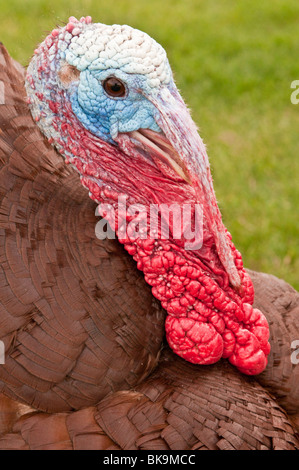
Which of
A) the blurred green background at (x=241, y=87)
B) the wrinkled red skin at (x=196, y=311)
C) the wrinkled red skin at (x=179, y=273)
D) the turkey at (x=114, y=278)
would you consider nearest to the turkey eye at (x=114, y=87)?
the turkey at (x=114, y=278)

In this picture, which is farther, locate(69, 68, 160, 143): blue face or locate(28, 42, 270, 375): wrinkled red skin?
locate(28, 42, 270, 375): wrinkled red skin

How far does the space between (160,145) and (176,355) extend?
78 cm

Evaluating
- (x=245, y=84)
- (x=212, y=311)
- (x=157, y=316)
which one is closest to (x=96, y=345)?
(x=157, y=316)

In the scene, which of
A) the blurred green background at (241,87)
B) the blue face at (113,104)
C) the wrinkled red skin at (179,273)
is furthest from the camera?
the blurred green background at (241,87)

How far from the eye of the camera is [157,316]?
218 cm

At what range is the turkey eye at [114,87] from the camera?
190 cm

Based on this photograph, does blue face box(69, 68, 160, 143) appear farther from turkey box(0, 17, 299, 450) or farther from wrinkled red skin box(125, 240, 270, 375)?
wrinkled red skin box(125, 240, 270, 375)

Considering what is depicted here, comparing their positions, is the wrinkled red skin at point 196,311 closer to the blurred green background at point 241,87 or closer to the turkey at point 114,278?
the turkey at point 114,278

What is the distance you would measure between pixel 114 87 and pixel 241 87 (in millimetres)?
3775

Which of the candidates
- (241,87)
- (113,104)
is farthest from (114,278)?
(241,87)

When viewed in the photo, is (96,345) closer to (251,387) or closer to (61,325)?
(61,325)

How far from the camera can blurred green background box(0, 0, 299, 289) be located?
4.15 metres

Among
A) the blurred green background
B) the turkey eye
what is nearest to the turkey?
the turkey eye

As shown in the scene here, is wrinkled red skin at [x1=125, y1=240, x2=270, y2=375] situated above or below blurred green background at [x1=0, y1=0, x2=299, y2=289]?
below
